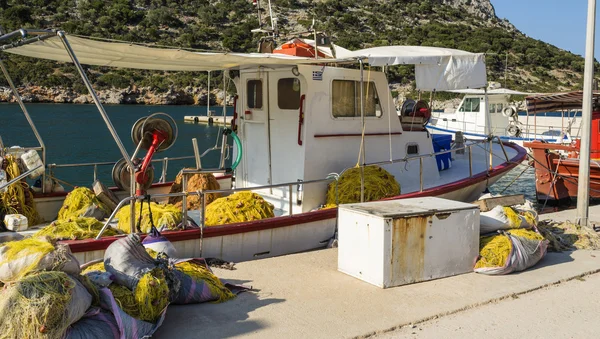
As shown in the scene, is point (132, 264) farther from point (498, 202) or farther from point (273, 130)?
point (498, 202)

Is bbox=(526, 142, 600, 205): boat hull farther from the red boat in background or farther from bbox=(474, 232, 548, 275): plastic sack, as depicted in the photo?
bbox=(474, 232, 548, 275): plastic sack

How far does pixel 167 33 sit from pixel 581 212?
7879 centimetres

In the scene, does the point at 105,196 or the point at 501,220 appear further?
the point at 105,196

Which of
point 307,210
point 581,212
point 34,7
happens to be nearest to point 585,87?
point 581,212

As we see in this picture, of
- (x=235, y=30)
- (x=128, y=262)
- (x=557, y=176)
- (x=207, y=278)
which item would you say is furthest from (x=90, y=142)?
(x=235, y=30)

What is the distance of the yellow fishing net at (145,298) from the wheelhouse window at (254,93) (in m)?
4.48

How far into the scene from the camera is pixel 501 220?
6.81m

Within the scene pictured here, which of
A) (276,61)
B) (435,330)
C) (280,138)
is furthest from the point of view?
(280,138)

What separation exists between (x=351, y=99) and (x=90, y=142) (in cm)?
2953

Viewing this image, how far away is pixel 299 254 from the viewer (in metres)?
7.05

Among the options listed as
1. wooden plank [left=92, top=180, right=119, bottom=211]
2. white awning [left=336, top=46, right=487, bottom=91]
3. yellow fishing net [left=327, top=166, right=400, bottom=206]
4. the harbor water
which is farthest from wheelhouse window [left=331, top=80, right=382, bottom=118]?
the harbor water

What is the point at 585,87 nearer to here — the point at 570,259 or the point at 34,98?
the point at 570,259

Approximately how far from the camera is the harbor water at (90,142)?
21703 mm

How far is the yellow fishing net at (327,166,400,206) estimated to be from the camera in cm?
789
